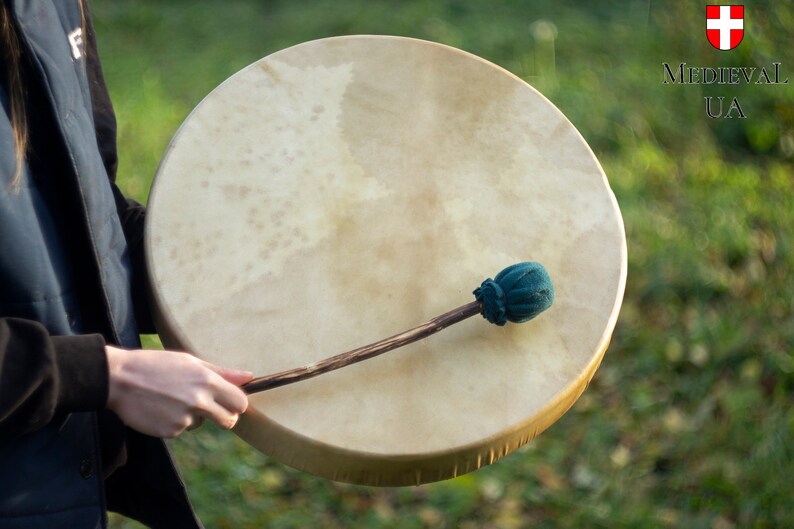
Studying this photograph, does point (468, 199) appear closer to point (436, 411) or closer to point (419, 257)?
point (419, 257)

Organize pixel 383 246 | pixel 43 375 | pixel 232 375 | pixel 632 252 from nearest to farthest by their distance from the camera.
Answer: pixel 43 375
pixel 232 375
pixel 383 246
pixel 632 252

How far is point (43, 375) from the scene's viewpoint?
3.17 ft

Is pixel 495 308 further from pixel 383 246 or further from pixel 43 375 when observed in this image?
pixel 43 375

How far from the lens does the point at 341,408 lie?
1.11m

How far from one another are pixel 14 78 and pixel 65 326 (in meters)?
0.29

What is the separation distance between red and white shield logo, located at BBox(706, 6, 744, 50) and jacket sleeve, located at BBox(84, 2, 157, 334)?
3283 millimetres

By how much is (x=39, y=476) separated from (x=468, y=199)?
2.21 feet

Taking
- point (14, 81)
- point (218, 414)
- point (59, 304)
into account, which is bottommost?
point (218, 414)

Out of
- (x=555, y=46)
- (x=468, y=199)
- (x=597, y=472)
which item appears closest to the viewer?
(x=468, y=199)

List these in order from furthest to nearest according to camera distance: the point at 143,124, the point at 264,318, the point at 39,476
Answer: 1. the point at 143,124
2. the point at 264,318
3. the point at 39,476

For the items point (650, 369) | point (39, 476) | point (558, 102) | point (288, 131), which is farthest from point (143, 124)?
point (39, 476)

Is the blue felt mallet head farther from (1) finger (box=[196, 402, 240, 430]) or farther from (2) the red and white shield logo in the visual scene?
(2) the red and white shield logo

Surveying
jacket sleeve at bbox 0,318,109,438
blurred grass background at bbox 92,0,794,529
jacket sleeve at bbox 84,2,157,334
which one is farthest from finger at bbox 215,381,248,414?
blurred grass background at bbox 92,0,794,529

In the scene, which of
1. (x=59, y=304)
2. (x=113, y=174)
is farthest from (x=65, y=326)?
(x=113, y=174)
